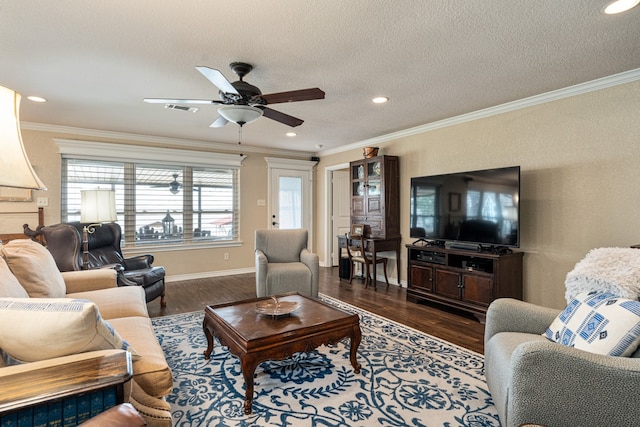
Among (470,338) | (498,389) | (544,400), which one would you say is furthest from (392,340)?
(544,400)

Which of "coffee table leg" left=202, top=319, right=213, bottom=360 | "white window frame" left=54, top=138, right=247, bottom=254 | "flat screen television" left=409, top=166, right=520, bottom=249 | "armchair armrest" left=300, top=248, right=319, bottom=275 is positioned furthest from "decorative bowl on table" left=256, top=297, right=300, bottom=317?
"white window frame" left=54, top=138, right=247, bottom=254

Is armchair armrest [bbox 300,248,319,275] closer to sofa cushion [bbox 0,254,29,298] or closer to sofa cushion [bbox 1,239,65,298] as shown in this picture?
sofa cushion [bbox 1,239,65,298]

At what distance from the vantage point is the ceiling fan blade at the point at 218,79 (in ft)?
6.78

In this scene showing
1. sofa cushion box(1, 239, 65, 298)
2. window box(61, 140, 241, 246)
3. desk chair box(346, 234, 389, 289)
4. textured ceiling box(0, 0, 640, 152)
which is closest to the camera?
sofa cushion box(1, 239, 65, 298)

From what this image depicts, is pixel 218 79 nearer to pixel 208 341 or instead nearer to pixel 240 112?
pixel 240 112

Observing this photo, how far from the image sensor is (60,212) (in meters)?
4.55

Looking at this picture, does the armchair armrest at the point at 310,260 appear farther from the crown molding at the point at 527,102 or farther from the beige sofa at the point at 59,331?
the crown molding at the point at 527,102

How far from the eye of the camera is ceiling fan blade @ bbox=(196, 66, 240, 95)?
2066 mm

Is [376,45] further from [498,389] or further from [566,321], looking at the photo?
[498,389]

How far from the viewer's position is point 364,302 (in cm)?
407

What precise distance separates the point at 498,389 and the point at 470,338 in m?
1.45

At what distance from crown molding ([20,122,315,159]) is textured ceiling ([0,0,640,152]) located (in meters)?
0.81

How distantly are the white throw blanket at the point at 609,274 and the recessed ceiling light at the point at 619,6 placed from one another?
1423 millimetres

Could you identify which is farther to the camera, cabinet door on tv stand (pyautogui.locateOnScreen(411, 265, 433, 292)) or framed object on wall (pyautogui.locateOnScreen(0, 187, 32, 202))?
framed object on wall (pyautogui.locateOnScreen(0, 187, 32, 202))
